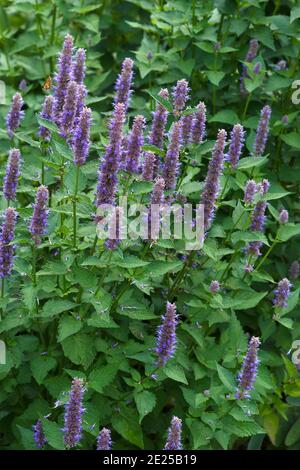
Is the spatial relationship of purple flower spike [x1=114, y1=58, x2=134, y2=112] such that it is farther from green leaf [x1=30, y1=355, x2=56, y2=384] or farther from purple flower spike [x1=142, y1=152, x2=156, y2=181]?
green leaf [x1=30, y1=355, x2=56, y2=384]

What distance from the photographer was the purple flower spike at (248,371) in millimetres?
3219

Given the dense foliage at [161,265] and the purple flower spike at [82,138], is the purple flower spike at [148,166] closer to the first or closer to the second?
the dense foliage at [161,265]

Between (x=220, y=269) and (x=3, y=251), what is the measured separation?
1.10 meters

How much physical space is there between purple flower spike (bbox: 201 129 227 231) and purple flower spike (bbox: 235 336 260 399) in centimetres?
54

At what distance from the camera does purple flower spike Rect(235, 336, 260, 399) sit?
322 centimetres

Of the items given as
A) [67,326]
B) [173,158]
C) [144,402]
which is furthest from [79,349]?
[173,158]

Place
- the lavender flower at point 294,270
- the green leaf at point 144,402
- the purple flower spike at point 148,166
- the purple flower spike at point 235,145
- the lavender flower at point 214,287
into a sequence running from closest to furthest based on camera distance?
the purple flower spike at point 148,166, the green leaf at point 144,402, the purple flower spike at point 235,145, the lavender flower at point 214,287, the lavender flower at point 294,270

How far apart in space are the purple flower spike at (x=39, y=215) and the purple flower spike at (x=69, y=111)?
1.02 feet

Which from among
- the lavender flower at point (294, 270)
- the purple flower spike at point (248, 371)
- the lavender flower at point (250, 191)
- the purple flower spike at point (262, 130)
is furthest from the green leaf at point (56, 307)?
the lavender flower at point (294, 270)

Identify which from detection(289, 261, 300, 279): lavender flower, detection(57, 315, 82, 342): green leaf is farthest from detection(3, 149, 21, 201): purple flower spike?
detection(289, 261, 300, 279): lavender flower

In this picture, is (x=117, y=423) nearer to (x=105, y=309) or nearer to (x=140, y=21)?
(x=105, y=309)

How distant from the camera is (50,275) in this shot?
135 inches

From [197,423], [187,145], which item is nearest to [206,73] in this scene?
[187,145]
